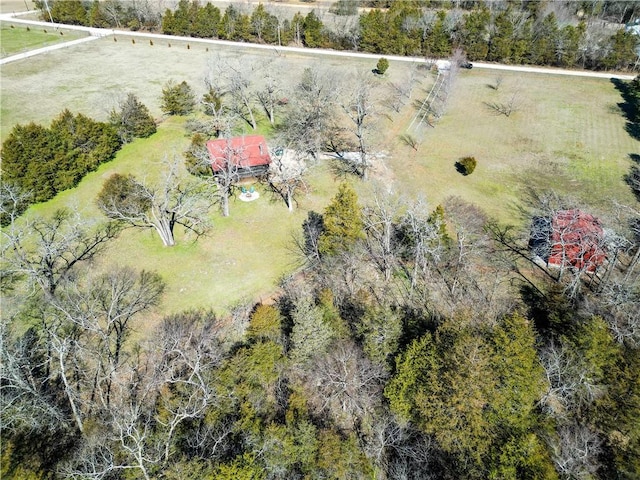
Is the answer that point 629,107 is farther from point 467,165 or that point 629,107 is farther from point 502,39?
point 467,165

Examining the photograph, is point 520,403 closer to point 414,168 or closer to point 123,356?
point 123,356

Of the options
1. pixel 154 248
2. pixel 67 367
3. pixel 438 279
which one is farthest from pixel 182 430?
pixel 438 279

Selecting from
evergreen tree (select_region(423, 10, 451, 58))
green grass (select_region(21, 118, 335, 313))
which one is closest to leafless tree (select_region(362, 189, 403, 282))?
green grass (select_region(21, 118, 335, 313))

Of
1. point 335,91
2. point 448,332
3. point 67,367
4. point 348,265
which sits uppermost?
point 335,91

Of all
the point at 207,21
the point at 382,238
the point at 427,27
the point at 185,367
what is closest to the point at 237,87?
the point at 382,238

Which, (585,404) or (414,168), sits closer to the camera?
(585,404)

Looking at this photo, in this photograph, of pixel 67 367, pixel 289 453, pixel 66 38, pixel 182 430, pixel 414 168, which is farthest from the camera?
pixel 66 38

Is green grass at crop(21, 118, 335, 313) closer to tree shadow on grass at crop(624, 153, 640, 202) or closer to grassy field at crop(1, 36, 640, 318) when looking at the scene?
grassy field at crop(1, 36, 640, 318)
